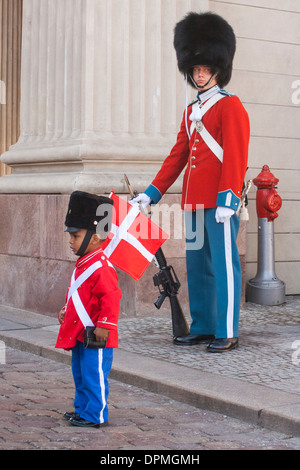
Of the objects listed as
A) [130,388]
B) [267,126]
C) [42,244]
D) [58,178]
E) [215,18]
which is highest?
[215,18]

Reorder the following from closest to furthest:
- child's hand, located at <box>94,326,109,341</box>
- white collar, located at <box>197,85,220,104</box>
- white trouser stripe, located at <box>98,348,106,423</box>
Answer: child's hand, located at <box>94,326,109,341</box>
white trouser stripe, located at <box>98,348,106,423</box>
white collar, located at <box>197,85,220,104</box>

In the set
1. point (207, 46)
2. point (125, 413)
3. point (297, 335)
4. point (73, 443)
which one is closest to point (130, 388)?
point (125, 413)

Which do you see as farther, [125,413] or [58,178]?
[58,178]

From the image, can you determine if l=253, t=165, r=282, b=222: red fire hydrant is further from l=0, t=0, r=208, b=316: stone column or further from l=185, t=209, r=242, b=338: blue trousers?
l=185, t=209, r=242, b=338: blue trousers

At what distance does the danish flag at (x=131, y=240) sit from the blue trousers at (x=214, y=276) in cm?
35

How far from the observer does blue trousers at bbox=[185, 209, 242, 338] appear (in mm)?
6031

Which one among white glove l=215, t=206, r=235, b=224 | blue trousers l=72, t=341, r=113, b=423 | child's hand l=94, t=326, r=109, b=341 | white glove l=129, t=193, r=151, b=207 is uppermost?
white glove l=129, t=193, r=151, b=207

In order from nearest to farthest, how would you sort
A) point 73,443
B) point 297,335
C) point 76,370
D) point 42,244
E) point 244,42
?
point 73,443, point 76,370, point 297,335, point 42,244, point 244,42

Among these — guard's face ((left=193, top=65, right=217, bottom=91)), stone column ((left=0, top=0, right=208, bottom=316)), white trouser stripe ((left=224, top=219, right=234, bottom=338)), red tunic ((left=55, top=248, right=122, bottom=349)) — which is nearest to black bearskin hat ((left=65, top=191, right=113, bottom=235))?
red tunic ((left=55, top=248, right=122, bottom=349))

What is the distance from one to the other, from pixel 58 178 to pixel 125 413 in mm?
3505

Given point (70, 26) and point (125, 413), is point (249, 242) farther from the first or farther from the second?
point (125, 413)

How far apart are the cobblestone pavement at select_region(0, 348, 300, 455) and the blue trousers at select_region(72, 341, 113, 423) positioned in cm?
9

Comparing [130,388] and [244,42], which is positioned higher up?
[244,42]

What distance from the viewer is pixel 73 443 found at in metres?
4.14
